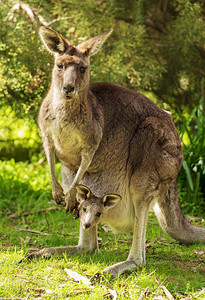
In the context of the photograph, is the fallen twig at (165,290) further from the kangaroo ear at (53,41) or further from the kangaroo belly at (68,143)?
the kangaroo ear at (53,41)

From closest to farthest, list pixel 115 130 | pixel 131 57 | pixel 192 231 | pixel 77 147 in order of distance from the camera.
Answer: pixel 77 147, pixel 115 130, pixel 192 231, pixel 131 57

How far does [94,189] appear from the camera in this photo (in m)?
3.53

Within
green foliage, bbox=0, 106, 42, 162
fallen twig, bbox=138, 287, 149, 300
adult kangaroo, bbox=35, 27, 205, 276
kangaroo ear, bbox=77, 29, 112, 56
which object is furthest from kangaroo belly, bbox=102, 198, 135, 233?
green foliage, bbox=0, 106, 42, 162

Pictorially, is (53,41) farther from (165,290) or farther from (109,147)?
(165,290)

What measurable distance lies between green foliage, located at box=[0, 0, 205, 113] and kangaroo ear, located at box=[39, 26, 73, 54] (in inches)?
71.6

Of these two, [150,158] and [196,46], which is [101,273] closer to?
[150,158]

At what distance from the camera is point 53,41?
328 cm

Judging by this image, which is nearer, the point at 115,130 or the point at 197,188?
the point at 115,130

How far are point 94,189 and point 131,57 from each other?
2.63 meters

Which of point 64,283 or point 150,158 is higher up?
point 150,158

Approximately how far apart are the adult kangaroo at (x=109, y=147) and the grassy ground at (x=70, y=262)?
0.61 feet

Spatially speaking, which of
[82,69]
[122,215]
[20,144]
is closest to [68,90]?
[82,69]

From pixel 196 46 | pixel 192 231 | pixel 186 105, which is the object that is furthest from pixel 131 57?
pixel 192 231

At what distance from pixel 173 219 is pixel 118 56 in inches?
→ 93.6
